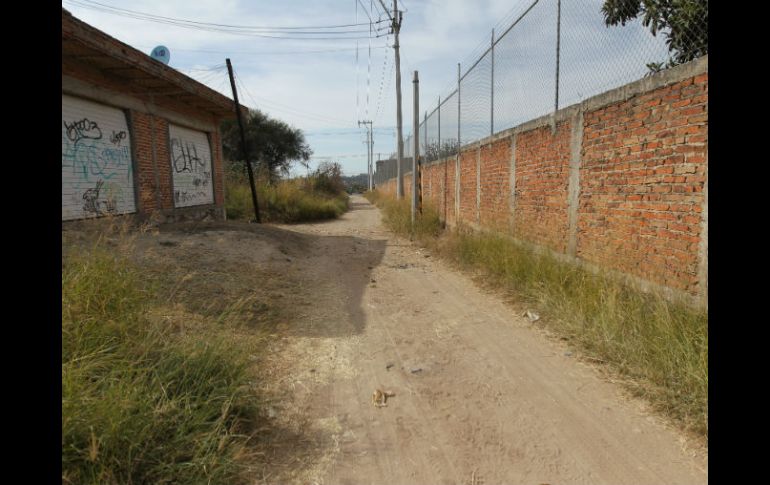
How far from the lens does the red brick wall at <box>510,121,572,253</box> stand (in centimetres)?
486

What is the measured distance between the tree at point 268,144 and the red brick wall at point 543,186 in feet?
77.2

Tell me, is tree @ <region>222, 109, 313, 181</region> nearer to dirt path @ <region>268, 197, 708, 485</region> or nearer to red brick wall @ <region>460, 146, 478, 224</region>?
red brick wall @ <region>460, 146, 478, 224</region>

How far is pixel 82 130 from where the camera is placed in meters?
6.84

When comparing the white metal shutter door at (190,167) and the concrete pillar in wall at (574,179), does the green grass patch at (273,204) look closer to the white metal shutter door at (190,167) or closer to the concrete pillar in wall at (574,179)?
the white metal shutter door at (190,167)

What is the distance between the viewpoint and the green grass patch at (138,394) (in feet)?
5.36

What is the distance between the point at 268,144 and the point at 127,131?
2271cm

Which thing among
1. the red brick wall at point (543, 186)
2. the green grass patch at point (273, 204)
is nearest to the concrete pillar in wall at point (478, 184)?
the red brick wall at point (543, 186)

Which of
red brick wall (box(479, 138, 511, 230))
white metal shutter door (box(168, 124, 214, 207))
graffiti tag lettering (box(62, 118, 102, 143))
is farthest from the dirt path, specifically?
white metal shutter door (box(168, 124, 214, 207))

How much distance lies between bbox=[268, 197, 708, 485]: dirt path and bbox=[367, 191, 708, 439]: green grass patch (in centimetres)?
15

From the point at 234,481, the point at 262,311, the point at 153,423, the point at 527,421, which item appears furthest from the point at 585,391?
the point at 262,311

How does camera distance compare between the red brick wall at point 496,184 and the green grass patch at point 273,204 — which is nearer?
the red brick wall at point 496,184

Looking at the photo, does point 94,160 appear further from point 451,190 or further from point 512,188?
point 451,190

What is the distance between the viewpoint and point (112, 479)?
5.16 feet

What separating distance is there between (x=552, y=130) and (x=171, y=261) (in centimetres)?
493
